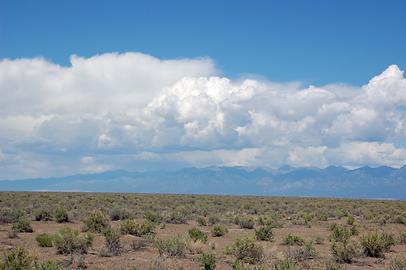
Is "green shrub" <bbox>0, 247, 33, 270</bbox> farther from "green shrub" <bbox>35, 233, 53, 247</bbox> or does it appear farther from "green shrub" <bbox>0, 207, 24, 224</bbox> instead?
"green shrub" <bbox>0, 207, 24, 224</bbox>

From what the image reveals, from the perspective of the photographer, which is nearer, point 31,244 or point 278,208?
point 31,244

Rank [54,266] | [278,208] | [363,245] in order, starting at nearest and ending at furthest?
[54,266] < [363,245] < [278,208]

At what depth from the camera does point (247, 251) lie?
59.3ft

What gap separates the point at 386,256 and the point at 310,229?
11324 mm

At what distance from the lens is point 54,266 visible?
41.0 feet

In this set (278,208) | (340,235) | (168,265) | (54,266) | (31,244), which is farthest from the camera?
(278,208)

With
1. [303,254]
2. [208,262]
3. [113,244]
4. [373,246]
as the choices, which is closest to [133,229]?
[113,244]

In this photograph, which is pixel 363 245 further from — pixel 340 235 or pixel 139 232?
pixel 139 232

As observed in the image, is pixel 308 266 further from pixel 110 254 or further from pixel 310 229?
pixel 310 229

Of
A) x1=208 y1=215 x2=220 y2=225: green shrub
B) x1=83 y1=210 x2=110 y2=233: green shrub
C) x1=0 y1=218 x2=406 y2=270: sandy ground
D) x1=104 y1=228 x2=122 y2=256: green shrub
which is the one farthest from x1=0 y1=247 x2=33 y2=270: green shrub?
x1=208 y1=215 x2=220 y2=225: green shrub

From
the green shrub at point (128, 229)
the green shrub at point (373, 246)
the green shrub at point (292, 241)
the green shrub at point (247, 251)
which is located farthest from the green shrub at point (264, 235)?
the green shrub at point (128, 229)

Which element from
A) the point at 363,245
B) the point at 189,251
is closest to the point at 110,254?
the point at 189,251

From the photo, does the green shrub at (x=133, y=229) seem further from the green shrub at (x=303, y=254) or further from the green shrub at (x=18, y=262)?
the green shrub at (x=18, y=262)

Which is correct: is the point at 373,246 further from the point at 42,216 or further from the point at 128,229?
the point at 42,216
